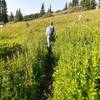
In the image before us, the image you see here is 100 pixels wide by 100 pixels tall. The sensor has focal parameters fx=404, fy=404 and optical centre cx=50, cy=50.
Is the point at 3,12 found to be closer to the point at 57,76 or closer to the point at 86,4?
the point at 86,4

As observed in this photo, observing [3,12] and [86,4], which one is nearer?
[86,4]

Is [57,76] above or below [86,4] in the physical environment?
below

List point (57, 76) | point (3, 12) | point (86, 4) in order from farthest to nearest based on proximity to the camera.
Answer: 1. point (3, 12)
2. point (86, 4)
3. point (57, 76)

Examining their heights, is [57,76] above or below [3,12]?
above

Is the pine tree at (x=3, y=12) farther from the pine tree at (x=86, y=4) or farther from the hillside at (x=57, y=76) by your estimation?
the hillside at (x=57, y=76)

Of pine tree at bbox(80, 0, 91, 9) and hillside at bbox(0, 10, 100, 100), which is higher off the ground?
pine tree at bbox(80, 0, 91, 9)

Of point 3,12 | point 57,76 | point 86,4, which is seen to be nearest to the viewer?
point 57,76

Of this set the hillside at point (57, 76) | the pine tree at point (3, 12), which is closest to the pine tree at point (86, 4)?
the pine tree at point (3, 12)

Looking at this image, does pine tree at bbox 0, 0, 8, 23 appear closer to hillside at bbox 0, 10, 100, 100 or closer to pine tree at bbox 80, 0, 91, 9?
pine tree at bbox 80, 0, 91, 9

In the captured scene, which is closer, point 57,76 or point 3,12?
point 57,76

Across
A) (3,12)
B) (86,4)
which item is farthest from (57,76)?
(3,12)

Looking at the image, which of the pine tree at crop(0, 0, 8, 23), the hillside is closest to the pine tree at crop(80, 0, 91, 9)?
the pine tree at crop(0, 0, 8, 23)

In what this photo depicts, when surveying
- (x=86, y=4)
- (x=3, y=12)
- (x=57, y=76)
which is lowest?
(x=3, y=12)

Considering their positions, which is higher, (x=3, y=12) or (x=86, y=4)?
(x=86, y=4)
